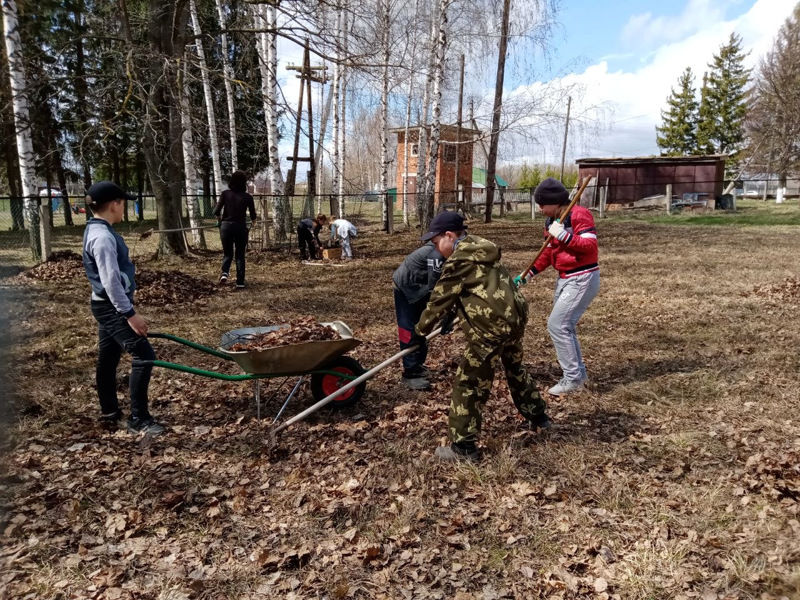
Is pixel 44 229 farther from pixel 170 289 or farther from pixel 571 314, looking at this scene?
pixel 571 314

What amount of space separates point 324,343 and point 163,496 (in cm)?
143

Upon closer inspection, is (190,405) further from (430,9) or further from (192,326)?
(430,9)

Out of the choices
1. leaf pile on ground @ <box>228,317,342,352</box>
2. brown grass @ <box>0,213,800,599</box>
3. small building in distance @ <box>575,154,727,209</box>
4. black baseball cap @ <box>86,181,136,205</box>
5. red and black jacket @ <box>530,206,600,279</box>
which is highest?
small building in distance @ <box>575,154,727,209</box>

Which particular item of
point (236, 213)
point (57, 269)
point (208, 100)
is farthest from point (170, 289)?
point (208, 100)

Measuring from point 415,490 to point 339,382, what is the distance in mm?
1438

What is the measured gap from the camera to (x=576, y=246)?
4547 mm

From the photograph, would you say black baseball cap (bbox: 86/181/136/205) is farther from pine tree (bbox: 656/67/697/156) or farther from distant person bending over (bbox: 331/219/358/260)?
pine tree (bbox: 656/67/697/156)

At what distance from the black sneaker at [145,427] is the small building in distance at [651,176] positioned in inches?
1130

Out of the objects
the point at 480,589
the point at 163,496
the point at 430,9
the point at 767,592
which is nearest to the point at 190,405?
the point at 163,496

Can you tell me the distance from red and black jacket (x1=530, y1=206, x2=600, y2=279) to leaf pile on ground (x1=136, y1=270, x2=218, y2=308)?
19.9ft

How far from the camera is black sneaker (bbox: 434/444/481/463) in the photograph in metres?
3.93

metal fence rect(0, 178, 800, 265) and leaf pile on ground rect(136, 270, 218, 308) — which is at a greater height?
metal fence rect(0, 178, 800, 265)

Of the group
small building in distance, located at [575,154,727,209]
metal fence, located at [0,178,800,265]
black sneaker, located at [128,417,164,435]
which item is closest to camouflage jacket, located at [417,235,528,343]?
black sneaker, located at [128,417,164,435]

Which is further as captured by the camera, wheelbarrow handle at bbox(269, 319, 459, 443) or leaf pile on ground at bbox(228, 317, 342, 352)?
leaf pile on ground at bbox(228, 317, 342, 352)
